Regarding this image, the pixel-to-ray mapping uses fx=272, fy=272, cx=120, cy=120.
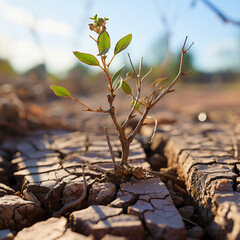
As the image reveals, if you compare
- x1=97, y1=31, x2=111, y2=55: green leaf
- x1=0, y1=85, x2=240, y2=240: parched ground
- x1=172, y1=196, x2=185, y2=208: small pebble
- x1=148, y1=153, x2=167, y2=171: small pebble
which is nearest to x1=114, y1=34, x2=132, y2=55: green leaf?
x1=97, y1=31, x2=111, y2=55: green leaf

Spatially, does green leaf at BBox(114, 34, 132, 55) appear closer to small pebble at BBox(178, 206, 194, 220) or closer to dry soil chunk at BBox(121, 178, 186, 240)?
dry soil chunk at BBox(121, 178, 186, 240)

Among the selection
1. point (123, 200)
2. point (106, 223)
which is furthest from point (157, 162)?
point (106, 223)

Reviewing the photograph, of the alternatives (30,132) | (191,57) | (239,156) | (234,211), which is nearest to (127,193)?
(234,211)

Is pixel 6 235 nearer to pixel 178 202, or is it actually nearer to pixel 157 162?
pixel 178 202

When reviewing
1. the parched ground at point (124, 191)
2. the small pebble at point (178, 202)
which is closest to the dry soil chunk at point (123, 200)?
the parched ground at point (124, 191)

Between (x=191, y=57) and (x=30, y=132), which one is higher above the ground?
(x=191, y=57)

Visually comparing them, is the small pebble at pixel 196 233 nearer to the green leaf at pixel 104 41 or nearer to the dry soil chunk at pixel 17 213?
the dry soil chunk at pixel 17 213

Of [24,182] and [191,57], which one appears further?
[191,57]

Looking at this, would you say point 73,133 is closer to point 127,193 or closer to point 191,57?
point 127,193
